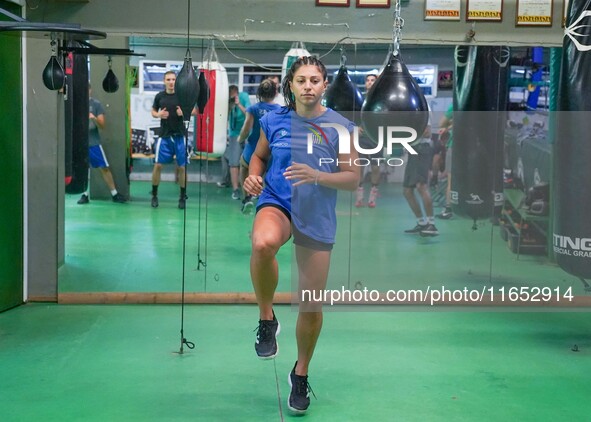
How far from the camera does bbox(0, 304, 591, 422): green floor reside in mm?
4312

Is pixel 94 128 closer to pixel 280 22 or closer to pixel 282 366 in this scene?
pixel 280 22

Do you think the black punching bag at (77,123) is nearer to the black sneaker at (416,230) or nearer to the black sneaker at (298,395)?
the black sneaker at (416,230)

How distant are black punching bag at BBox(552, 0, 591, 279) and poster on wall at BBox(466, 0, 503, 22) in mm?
1098

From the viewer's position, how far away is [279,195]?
4.20 meters

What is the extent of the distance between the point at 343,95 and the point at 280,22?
0.70 metres

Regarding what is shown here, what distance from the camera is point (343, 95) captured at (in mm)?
6117

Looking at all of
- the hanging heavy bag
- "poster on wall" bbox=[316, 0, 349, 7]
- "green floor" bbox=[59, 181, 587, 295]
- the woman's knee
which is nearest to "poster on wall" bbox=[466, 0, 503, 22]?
"poster on wall" bbox=[316, 0, 349, 7]

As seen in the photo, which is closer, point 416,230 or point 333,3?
point 333,3

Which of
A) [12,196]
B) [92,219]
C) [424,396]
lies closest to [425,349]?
[424,396]

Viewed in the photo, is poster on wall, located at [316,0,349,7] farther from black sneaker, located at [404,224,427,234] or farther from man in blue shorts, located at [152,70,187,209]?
black sneaker, located at [404,224,427,234]

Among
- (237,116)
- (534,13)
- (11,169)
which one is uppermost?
(534,13)

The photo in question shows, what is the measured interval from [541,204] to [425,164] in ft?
3.25


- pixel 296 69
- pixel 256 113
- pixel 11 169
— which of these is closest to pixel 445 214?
pixel 256 113

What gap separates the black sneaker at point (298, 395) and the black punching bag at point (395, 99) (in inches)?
56.4
